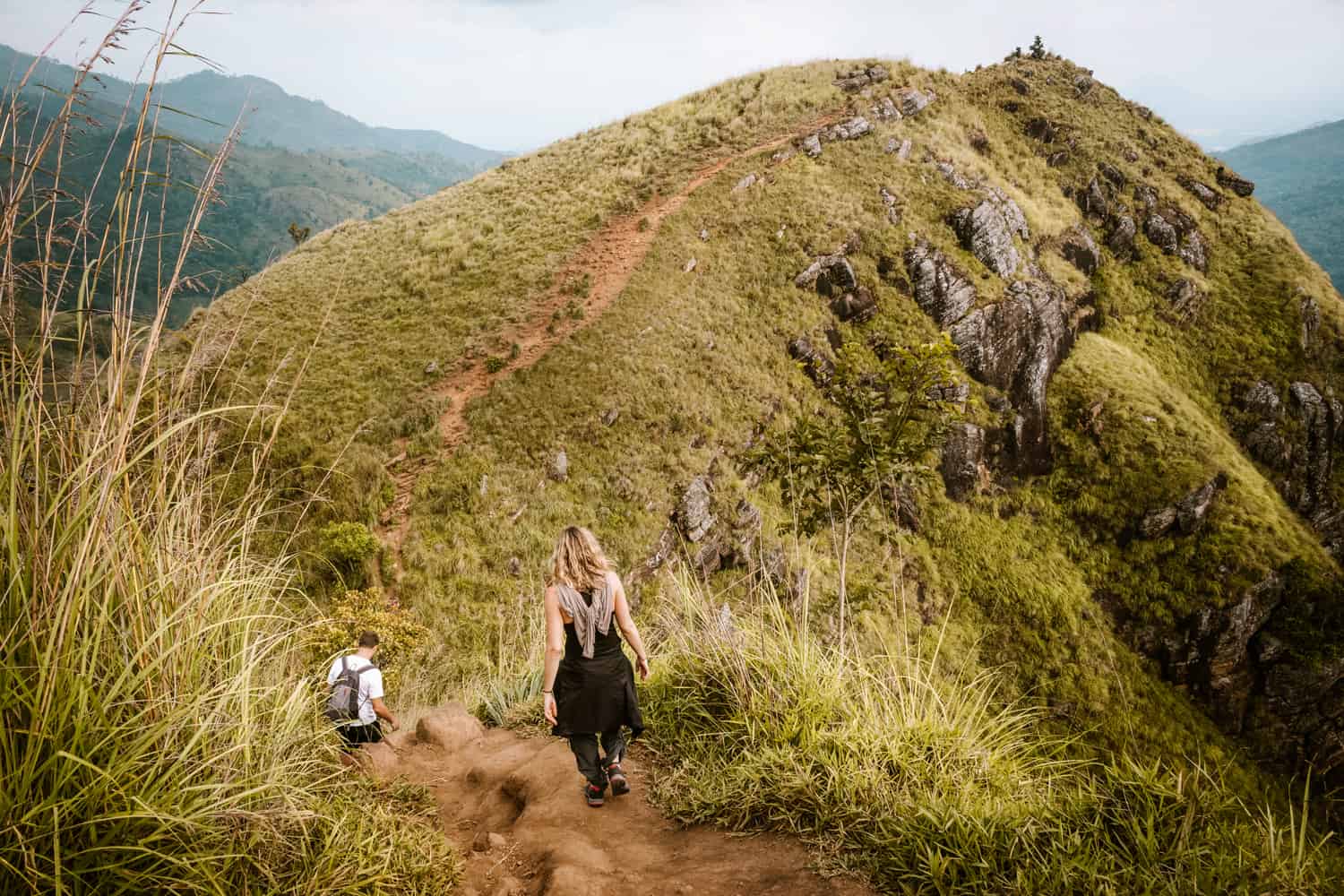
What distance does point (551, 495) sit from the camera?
49.2 ft

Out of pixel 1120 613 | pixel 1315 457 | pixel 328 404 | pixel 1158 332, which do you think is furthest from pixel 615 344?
pixel 1315 457

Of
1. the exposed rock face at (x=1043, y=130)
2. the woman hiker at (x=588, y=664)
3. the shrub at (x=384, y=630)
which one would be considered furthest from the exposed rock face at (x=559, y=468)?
the exposed rock face at (x=1043, y=130)

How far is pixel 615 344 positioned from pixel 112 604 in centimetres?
1747

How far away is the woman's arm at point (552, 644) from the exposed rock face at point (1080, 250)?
32806 mm

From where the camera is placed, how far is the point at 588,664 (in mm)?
3531

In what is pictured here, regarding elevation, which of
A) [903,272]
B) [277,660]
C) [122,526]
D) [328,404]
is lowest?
[328,404]

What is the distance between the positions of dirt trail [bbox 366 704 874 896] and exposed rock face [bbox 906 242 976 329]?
23574 mm

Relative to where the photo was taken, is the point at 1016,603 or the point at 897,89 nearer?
the point at 1016,603

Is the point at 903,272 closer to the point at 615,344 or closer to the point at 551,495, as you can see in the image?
the point at 615,344

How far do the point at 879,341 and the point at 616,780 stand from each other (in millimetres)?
21096

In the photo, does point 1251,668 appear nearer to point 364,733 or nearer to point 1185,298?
point 1185,298

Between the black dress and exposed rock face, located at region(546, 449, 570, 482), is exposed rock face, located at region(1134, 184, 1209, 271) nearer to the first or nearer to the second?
exposed rock face, located at region(546, 449, 570, 482)

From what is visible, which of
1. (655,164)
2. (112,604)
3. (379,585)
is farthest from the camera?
(655,164)

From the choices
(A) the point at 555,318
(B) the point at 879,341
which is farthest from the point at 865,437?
(B) the point at 879,341
